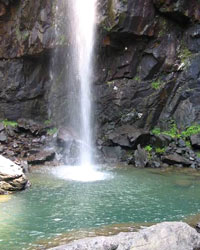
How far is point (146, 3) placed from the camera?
2056 cm

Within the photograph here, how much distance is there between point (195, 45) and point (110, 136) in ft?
28.2

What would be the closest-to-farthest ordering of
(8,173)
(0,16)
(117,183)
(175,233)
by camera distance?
(175,233), (8,173), (117,183), (0,16)

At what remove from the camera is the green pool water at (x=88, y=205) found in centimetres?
775

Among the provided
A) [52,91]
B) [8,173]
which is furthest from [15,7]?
[8,173]

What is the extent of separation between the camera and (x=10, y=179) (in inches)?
A: 459

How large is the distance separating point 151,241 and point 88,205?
4.67 metres

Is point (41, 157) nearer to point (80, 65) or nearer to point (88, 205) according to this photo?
point (80, 65)

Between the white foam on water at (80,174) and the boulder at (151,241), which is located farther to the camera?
the white foam on water at (80,174)

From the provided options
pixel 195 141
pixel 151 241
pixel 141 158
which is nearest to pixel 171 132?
pixel 195 141

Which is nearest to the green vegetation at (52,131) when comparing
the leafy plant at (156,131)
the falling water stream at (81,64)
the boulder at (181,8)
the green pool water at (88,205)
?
the falling water stream at (81,64)

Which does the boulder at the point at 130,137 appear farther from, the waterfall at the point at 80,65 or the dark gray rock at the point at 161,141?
the waterfall at the point at 80,65

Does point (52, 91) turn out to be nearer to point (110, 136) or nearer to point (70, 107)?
point (70, 107)

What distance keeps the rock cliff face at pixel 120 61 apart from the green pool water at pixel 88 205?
6904mm

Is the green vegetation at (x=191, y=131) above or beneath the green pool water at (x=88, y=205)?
above
